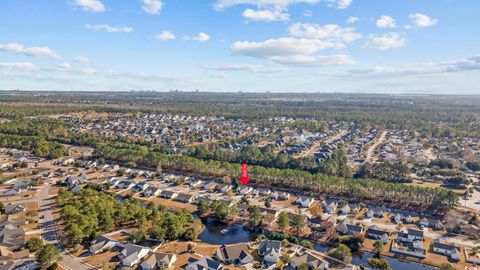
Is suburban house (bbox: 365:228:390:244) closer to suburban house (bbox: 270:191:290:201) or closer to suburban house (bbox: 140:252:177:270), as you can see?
suburban house (bbox: 270:191:290:201)

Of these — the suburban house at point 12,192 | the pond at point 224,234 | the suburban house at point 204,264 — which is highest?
the suburban house at point 12,192

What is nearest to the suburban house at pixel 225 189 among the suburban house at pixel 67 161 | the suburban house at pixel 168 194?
the suburban house at pixel 168 194

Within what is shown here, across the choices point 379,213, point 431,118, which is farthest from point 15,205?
point 431,118

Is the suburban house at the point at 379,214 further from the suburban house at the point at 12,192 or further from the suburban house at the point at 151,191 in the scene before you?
the suburban house at the point at 12,192

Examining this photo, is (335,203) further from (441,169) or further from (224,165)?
Answer: (441,169)

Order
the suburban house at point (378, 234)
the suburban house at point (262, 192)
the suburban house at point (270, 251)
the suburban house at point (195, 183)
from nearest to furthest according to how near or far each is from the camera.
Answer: the suburban house at point (270, 251)
the suburban house at point (378, 234)
the suburban house at point (262, 192)
the suburban house at point (195, 183)

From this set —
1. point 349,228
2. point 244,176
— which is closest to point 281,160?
point 244,176

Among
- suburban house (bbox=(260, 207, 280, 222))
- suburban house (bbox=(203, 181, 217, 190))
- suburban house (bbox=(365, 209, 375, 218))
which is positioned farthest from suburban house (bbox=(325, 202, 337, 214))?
suburban house (bbox=(203, 181, 217, 190))
